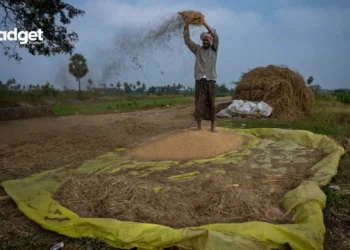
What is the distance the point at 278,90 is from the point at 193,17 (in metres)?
5.03

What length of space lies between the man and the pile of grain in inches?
14.2

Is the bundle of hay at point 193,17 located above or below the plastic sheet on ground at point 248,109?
above

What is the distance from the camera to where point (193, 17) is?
4.96m

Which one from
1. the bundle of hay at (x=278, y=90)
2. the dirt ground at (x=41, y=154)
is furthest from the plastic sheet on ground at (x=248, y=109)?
the dirt ground at (x=41, y=154)

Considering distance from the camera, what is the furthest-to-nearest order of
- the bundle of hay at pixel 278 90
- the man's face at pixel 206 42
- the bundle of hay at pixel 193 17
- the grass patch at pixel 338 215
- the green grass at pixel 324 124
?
the bundle of hay at pixel 278 90
the green grass at pixel 324 124
the bundle of hay at pixel 193 17
the man's face at pixel 206 42
the grass patch at pixel 338 215

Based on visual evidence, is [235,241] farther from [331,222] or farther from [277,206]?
[331,222]

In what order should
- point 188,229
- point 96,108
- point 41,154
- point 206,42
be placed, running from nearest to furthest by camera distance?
point 188,229 < point 41,154 < point 206,42 < point 96,108

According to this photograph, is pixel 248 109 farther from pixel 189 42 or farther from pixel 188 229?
pixel 188 229

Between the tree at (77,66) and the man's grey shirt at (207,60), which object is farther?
the tree at (77,66)

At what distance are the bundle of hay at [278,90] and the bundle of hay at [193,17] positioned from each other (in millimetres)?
4836

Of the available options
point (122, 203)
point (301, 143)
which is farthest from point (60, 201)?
point (301, 143)

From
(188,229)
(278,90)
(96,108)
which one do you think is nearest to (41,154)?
(188,229)

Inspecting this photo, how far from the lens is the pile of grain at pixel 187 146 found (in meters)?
4.20

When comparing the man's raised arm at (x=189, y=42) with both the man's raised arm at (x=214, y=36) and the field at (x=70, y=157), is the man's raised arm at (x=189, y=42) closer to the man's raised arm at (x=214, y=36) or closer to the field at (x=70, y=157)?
the man's raised arm at (x=214, y=36)
